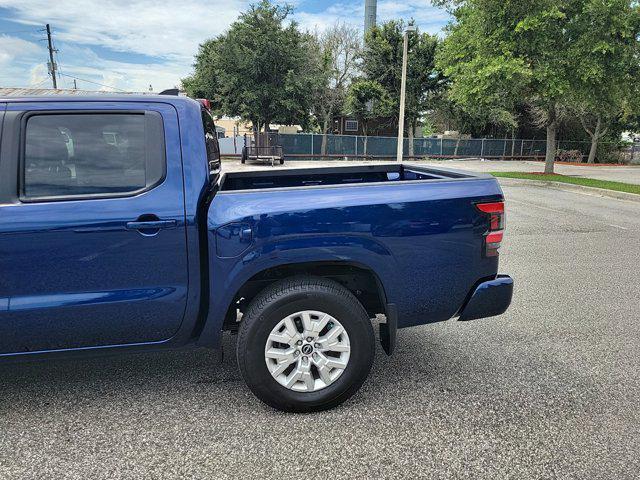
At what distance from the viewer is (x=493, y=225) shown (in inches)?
126

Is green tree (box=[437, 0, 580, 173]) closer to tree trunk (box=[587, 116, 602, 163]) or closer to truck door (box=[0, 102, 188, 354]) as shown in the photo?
truck door (box=[0, 102, 188, 354])

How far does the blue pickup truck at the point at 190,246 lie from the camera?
2773 mm

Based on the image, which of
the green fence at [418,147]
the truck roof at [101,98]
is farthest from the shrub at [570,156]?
the truck roof at [101,98]

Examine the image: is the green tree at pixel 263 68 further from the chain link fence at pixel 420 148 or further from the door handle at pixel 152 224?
the door handle at pixel 152 224

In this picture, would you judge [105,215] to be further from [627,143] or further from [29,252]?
[627,143]

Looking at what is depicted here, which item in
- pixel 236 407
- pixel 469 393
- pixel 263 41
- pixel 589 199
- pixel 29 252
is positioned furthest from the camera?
pixel 263 41

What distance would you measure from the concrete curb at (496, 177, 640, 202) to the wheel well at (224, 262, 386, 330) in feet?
45.4

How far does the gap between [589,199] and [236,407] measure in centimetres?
1424

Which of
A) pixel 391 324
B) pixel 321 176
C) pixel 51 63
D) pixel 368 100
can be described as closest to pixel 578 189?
pixel 321 176

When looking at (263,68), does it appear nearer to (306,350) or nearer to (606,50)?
(606,50)

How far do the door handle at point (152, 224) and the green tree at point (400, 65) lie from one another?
120 ft

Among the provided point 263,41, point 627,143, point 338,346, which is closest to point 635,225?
point 338,346

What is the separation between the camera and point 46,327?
2799 mm

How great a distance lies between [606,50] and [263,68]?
69.0ft
